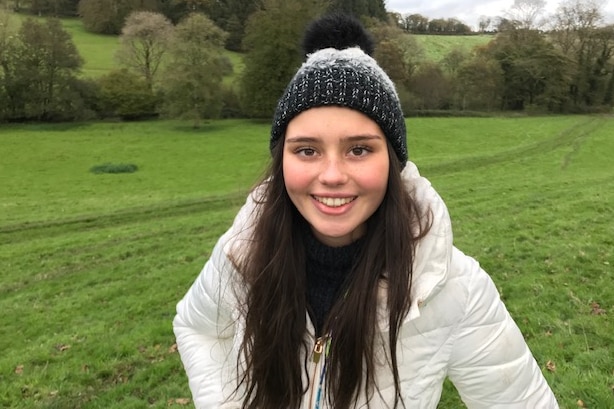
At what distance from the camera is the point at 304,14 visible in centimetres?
3912

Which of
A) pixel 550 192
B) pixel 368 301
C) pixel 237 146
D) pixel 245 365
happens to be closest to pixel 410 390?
pixel 368 301

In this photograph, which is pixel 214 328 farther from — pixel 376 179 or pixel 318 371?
pixel 376 179

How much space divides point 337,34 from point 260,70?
38476mm

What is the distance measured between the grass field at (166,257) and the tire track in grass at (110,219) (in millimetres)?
68

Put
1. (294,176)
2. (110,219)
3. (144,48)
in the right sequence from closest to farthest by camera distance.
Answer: (294,176), (110,219), (144,48)

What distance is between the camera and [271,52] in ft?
127

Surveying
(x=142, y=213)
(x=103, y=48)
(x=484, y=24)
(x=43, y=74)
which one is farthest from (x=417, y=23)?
(x=142, y=213)

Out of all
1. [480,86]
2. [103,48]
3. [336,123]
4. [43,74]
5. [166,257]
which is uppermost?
[103,48]

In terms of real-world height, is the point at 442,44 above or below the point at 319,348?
above

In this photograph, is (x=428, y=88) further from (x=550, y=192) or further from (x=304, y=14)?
(x=550, y=192)

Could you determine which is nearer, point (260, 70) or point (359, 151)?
point (359, 151)

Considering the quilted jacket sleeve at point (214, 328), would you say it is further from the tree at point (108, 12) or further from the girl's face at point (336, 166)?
the tree at point (108, 12)

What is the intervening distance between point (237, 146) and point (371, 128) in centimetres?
3010

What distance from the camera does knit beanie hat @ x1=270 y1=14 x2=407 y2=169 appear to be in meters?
1.91
